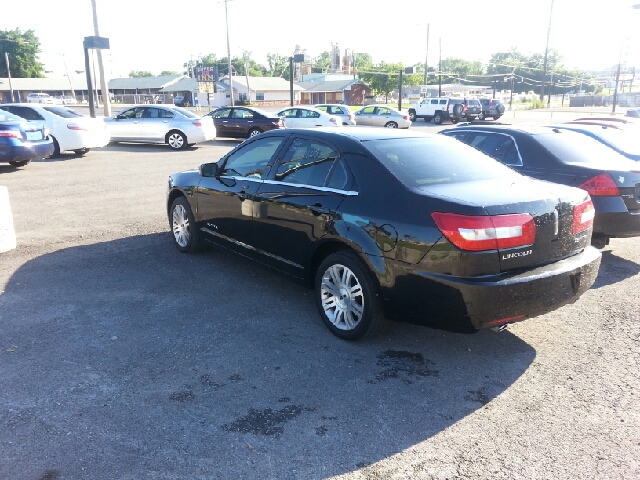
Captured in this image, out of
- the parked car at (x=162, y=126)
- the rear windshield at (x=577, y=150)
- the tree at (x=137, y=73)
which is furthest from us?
the tree at (x=137, y=73)

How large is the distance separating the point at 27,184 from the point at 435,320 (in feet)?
35.0

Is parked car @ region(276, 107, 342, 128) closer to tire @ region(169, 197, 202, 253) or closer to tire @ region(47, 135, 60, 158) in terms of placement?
tire @ region(47, 135, 60, 158)

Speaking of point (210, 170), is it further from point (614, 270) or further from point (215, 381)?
point (614, 270)

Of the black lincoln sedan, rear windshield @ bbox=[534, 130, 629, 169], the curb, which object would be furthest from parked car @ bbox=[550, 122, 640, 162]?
the curb

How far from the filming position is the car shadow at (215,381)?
9.89 ft

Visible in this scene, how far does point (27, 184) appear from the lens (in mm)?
11688

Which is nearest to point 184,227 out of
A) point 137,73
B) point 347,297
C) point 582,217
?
point 347,297

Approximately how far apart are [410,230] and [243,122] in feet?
64.5

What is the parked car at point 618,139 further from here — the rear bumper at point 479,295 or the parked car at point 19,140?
the parked car at point 19,140

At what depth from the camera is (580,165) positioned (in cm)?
643

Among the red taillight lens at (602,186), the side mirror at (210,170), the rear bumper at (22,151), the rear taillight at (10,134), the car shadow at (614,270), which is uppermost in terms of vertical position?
the side mirror at (210,170)

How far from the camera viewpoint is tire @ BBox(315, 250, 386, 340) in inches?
163

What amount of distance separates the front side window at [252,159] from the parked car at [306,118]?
19.1 metres

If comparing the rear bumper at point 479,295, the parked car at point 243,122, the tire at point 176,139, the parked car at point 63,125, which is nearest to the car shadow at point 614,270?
the rear bumper at point 479,295
